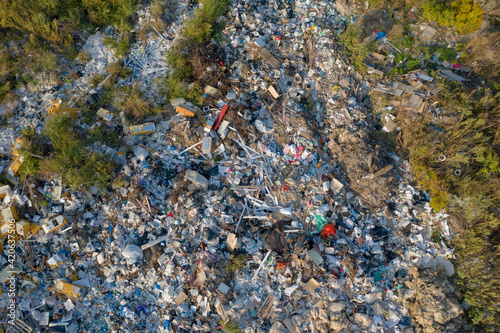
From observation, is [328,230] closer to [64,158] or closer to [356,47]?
[356,47]

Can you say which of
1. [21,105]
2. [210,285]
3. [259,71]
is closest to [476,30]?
[259,71]

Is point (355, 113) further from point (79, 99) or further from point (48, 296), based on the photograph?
point (48, 296)

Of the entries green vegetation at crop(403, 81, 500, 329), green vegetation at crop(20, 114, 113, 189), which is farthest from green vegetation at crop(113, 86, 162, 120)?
green vegetation at crop(403, 81, 500, 329)

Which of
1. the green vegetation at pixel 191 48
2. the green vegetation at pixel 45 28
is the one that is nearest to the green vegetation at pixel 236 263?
the green vegetation at pixel 191 48

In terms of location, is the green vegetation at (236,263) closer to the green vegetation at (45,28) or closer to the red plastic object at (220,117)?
the red plastic object at (220,117)

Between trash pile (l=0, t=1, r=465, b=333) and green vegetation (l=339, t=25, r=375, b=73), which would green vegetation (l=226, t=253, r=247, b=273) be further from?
green vegetation (l=339, t=25, r=375, b=73)

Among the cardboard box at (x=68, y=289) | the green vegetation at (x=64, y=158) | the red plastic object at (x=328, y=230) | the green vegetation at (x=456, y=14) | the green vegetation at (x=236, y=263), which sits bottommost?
the cardboard box at (x=68, y=289)
